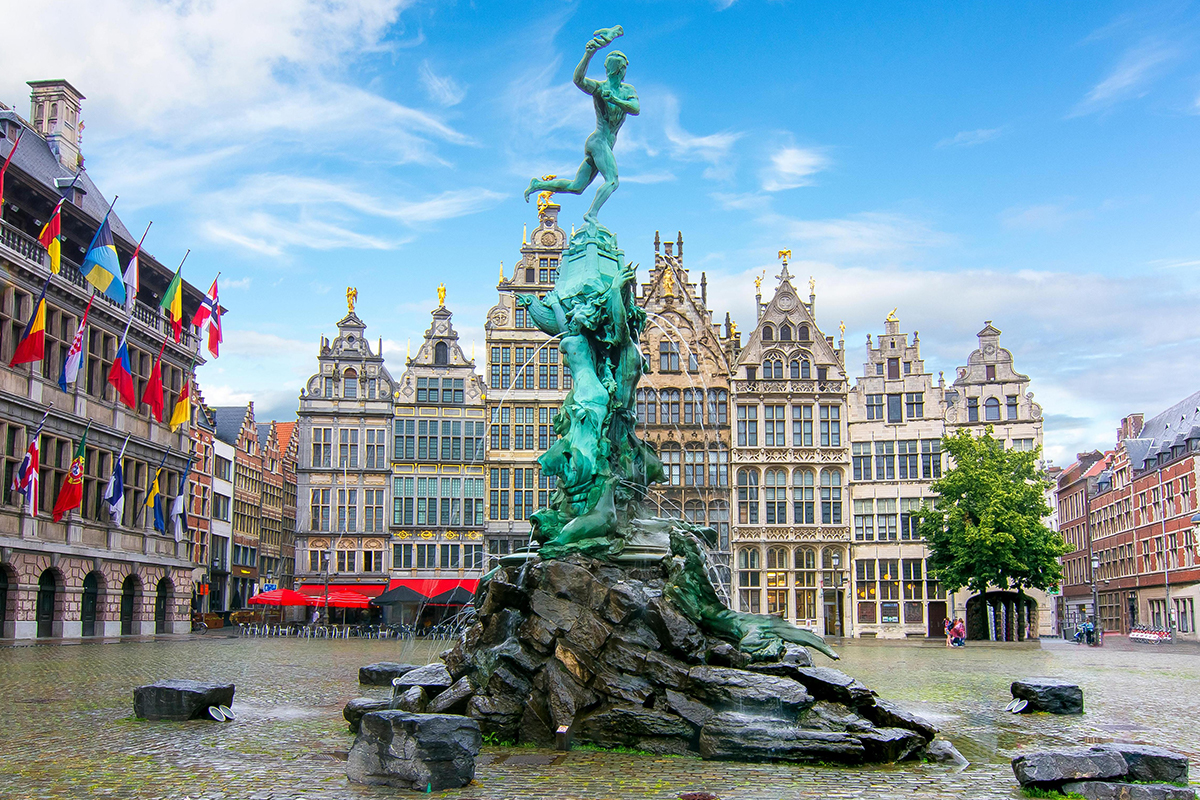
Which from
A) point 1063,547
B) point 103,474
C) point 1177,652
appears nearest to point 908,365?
point 1063,547

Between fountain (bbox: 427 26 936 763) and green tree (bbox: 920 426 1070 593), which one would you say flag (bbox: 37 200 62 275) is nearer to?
fountain (bbox: 427 26 936 763)

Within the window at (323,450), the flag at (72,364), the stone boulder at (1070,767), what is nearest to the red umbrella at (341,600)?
the window at (323,450)

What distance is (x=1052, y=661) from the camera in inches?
1227

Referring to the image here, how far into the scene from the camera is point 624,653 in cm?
1226

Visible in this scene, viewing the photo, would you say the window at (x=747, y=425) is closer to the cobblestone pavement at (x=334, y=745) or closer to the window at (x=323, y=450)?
the window at (x=323, y=450)

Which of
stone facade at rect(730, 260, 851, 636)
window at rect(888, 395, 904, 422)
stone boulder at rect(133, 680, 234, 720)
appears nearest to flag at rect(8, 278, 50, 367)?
stone boulder at rect(133, 680, 234, 720)

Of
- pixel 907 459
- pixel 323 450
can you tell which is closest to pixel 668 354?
pixel 907 459

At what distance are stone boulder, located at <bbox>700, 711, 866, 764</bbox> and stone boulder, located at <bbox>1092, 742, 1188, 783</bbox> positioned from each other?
2531 millimetres

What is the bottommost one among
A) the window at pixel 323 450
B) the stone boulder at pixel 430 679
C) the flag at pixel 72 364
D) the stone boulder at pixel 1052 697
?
the stone boulder at pixel 1052 697

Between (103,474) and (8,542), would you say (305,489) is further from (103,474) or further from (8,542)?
(8,542)

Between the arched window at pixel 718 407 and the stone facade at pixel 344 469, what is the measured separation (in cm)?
1696

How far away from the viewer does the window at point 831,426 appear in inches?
2156

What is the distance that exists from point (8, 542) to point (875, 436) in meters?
38.8

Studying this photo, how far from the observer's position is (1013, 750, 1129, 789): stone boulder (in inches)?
359
